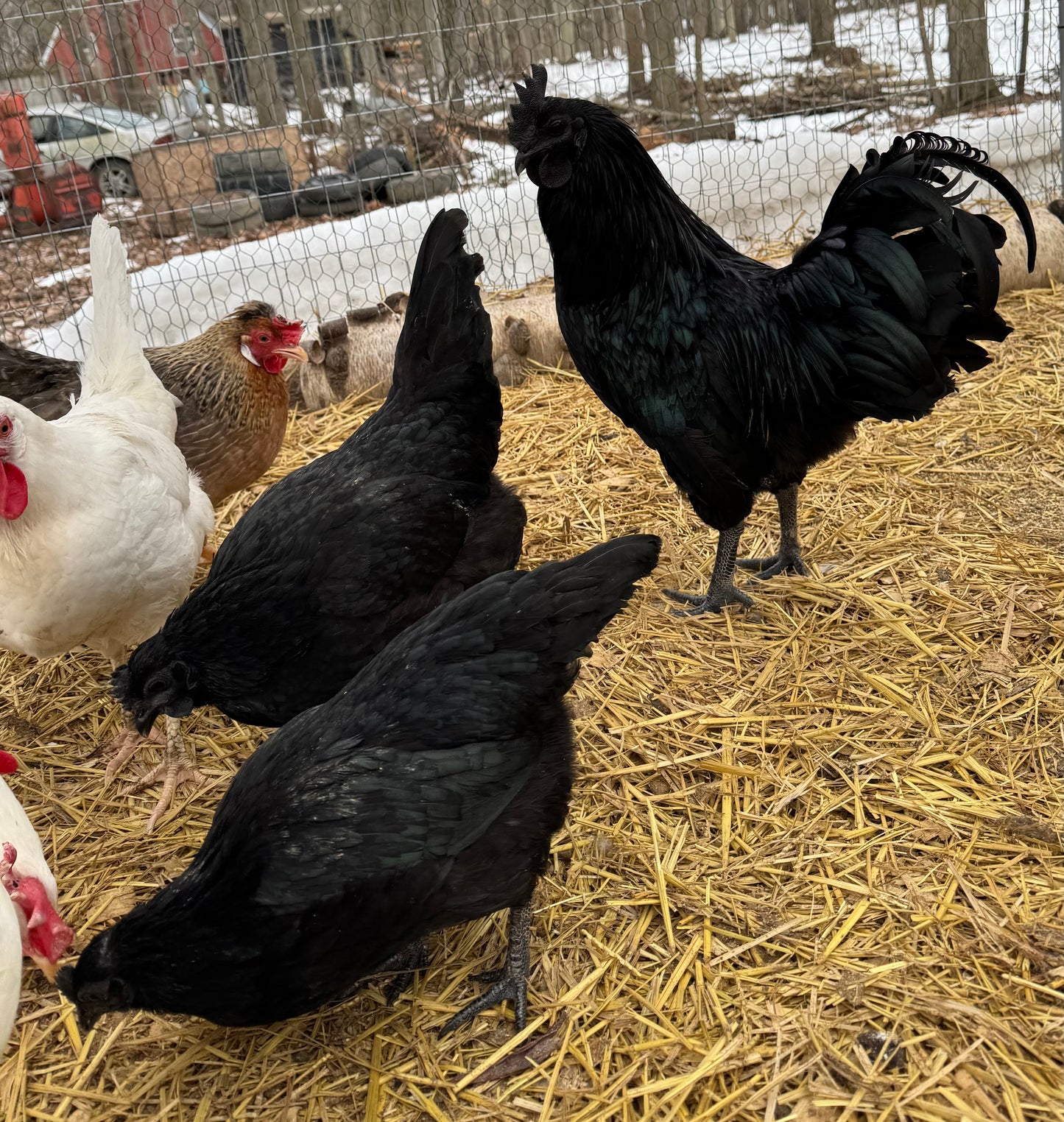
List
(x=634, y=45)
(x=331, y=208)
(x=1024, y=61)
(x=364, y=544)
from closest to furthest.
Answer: (x=364, y=544)
(x=1024, y=61)
(x=331, y=208)
(x=634, y=45)

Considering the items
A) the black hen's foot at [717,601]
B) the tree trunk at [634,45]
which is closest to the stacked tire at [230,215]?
the tree trunk at [634,45]

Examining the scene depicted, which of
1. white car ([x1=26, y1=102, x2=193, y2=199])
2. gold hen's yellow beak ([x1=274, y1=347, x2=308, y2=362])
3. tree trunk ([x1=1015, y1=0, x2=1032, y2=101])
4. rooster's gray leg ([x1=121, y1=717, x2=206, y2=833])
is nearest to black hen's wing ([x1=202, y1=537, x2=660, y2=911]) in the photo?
rooster's gray leg ([x1=121, y1=717, x2=206, y2=833])

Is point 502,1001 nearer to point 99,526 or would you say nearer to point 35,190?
point 99,526

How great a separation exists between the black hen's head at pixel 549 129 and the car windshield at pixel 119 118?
249 inches

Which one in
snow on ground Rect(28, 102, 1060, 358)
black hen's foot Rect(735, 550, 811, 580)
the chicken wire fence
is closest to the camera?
black hen's foot Rect(735, 550, 811, 580)

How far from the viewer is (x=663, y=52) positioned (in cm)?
835

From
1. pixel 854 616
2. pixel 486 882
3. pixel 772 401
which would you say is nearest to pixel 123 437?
pixel 486 882

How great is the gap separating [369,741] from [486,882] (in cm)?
44

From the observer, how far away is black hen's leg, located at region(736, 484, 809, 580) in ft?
12.3

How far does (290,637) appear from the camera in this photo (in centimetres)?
269

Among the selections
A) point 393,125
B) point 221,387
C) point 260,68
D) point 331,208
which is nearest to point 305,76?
point 260,68

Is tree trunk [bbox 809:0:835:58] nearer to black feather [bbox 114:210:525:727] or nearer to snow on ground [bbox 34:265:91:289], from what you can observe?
snow on ground [bbox 34:265:91:289]

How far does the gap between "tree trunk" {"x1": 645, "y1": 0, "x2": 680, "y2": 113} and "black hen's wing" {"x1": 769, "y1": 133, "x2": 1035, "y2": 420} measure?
5.36 meters

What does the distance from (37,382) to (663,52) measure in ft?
22.0
